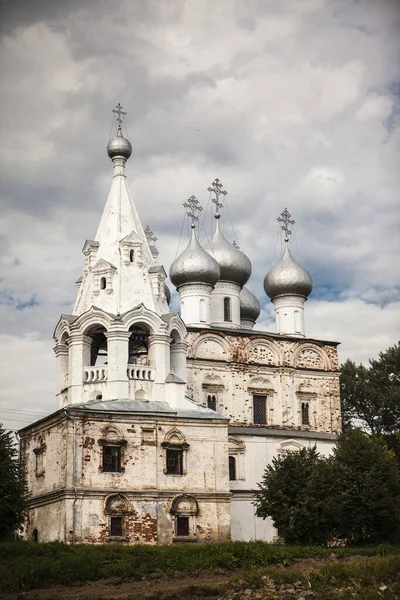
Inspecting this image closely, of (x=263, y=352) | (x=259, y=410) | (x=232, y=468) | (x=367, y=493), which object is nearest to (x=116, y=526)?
(x=232, y=468)

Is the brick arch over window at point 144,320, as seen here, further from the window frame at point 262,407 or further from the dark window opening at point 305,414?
the dark window opening at point 305,414

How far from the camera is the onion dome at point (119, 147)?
1266 inches

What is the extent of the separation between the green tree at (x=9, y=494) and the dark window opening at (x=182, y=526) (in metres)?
4.30

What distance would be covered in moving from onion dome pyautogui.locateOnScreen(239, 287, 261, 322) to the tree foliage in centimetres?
1056

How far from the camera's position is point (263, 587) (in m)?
23.1

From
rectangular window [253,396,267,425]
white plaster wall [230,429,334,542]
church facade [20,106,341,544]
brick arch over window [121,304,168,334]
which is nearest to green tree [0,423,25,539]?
church facade [20,106,341,544]

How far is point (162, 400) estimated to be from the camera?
29.1 metres

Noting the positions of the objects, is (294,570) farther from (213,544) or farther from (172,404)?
(172,404)

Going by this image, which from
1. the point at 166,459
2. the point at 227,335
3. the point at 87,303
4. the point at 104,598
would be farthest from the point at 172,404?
the point at 104,598

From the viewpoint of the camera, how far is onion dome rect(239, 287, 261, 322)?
128 feet

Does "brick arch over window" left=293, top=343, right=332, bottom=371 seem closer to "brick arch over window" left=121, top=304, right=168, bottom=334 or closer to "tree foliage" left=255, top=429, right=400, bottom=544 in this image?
"tree foliage" left=255, top=429, right=400, bottom=544

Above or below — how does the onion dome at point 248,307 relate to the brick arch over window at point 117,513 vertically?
above

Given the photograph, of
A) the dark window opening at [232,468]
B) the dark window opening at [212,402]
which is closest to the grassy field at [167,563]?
the dark window opening at [232,468]

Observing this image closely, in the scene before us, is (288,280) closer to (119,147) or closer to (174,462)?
(119,147)
